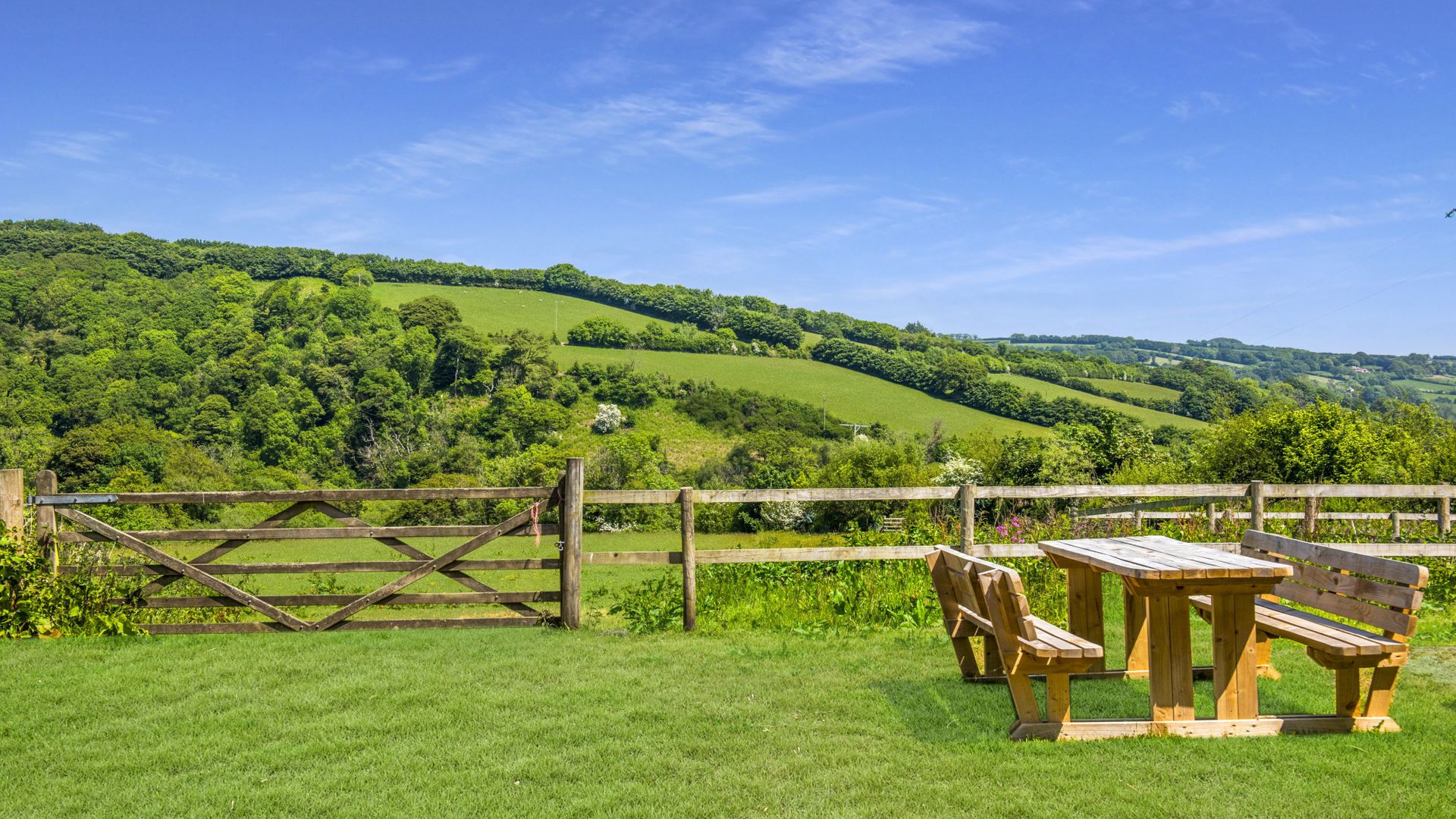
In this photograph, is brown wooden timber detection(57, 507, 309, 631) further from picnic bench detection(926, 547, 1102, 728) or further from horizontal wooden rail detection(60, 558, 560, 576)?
picnic bench detection(926, 547, 1102, 728)

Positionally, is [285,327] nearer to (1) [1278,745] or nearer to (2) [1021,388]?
(2) [1021,388]

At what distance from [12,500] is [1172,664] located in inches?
354

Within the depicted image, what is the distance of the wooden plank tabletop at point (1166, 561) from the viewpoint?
481 centimetres

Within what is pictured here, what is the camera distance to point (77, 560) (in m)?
8.12

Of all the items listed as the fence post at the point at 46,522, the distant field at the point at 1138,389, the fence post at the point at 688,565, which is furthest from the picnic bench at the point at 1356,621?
the distant field at the point at 1138,389

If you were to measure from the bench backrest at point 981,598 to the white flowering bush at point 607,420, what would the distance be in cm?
8140

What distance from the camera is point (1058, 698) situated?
198 inches

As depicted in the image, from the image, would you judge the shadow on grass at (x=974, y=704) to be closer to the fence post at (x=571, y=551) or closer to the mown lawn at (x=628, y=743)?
the mown lawn at (x=628, y=743)

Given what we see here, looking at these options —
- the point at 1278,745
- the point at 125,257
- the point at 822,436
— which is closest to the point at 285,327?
the point at 125,257

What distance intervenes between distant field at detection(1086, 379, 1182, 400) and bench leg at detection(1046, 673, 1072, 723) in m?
94.3

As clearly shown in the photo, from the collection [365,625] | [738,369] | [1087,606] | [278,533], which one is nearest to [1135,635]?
[1087,606]

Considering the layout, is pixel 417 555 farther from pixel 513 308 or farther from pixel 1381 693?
pixel 513 308

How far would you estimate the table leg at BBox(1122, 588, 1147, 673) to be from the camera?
625cm

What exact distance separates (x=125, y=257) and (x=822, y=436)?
91.8 metres
